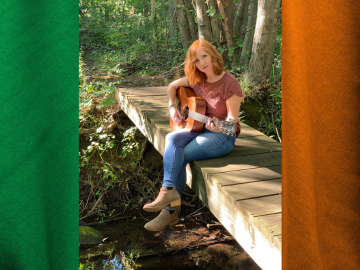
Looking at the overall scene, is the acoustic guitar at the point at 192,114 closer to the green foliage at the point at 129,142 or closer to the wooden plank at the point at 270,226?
the wooden plank at the point at 270,226

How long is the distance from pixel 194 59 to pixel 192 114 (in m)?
0.44

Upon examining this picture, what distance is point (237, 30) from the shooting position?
314 inches

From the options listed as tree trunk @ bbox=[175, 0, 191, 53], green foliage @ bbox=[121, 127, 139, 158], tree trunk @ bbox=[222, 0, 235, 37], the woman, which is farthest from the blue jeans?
tree trunk @ bbox=[175, 0, 191, 53]

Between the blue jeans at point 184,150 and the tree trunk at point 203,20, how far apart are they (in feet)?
13.2

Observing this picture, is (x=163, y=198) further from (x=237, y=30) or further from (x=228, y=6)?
(x=237, y=30)

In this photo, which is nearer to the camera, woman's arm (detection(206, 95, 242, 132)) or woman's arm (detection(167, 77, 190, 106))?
woman's arm (detection(206, 95, 242, 132))

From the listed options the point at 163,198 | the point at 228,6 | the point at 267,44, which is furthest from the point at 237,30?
Answer: the point at 163,198

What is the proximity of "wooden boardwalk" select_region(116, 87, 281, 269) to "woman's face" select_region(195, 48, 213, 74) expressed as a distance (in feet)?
2.34

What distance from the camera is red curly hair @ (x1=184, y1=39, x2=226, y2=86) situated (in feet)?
9.59

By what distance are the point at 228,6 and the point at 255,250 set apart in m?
5.73

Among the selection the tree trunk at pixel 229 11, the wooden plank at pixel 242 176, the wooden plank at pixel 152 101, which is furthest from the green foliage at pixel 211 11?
the wooden plank at pixel 242 176

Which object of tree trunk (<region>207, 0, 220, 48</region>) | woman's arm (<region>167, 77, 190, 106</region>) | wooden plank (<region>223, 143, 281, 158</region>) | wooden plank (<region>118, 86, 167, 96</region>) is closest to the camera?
wooden plank (<region>223, 143, 281, 158</region>)

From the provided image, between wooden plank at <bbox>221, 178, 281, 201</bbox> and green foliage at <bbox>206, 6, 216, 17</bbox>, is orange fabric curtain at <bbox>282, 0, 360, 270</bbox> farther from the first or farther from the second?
green foliage at <bbox>206, 6, 216, 17</bbox>

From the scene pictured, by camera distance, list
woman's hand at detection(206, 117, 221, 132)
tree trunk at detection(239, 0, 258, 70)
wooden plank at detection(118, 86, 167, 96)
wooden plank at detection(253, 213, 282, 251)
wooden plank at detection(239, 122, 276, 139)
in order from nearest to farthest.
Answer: wooden plank at detection(253, 213, 282, 251), woman's hand at detection(206, 117, 221, 132), wooden plank at detection(239, 122, 276, 139), wooden plank at detection(118, 86, 167, 96), tree trunk at detection(239, 0, 258, 70)
